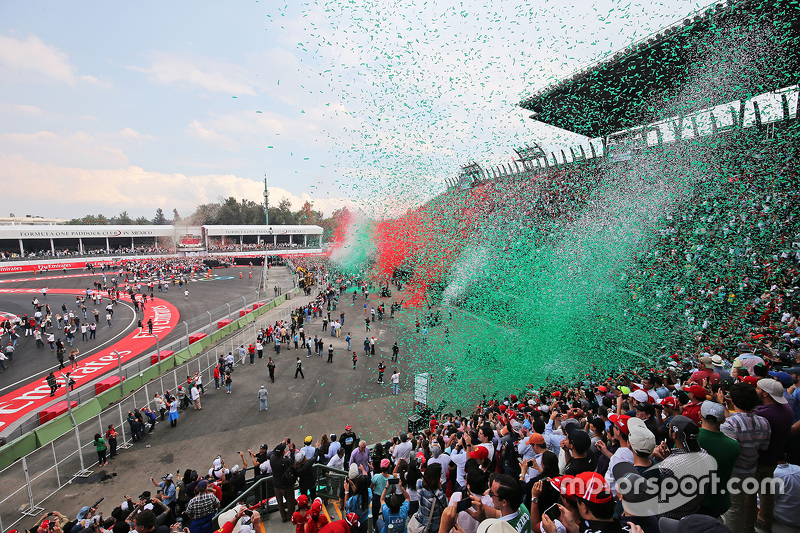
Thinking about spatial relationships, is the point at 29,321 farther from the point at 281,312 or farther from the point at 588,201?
the point at 588,201

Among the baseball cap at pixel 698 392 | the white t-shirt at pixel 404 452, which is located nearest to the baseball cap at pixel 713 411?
the baseball cap at pixel 698 392

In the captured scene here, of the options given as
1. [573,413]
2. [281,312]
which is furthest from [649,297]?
[281,312]

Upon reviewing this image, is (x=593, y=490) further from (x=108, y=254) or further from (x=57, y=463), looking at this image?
(x=108, y=254)

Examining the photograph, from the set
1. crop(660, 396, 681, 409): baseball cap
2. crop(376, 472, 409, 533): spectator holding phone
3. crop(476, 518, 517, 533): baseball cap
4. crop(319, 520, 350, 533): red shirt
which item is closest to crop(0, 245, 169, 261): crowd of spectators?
crop(376, 472, 409, 533): spectator holding phone

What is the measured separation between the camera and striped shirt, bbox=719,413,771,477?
2.96 meters

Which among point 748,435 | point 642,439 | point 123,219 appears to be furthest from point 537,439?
point 123,219

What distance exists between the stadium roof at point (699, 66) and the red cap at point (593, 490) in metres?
16.6

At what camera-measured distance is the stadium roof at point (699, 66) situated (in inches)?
474

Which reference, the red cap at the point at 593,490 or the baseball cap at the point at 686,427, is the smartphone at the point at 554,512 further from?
the baseball cap at the point at 686,427

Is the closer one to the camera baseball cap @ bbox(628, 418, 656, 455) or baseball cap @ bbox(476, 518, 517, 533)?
baseball cap @ bbox(476, 518, 517, 533)

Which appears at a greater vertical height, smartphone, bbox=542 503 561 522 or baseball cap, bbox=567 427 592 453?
baseball cap, bbox=567 427 592 453

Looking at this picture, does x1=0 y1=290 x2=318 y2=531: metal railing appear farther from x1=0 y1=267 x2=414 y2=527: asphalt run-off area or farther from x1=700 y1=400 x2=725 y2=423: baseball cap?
x1=700 y1=400 x2=725 y2=423: baseball cap

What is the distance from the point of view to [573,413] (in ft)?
18.4

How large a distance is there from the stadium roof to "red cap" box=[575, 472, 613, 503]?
54.4 feet
